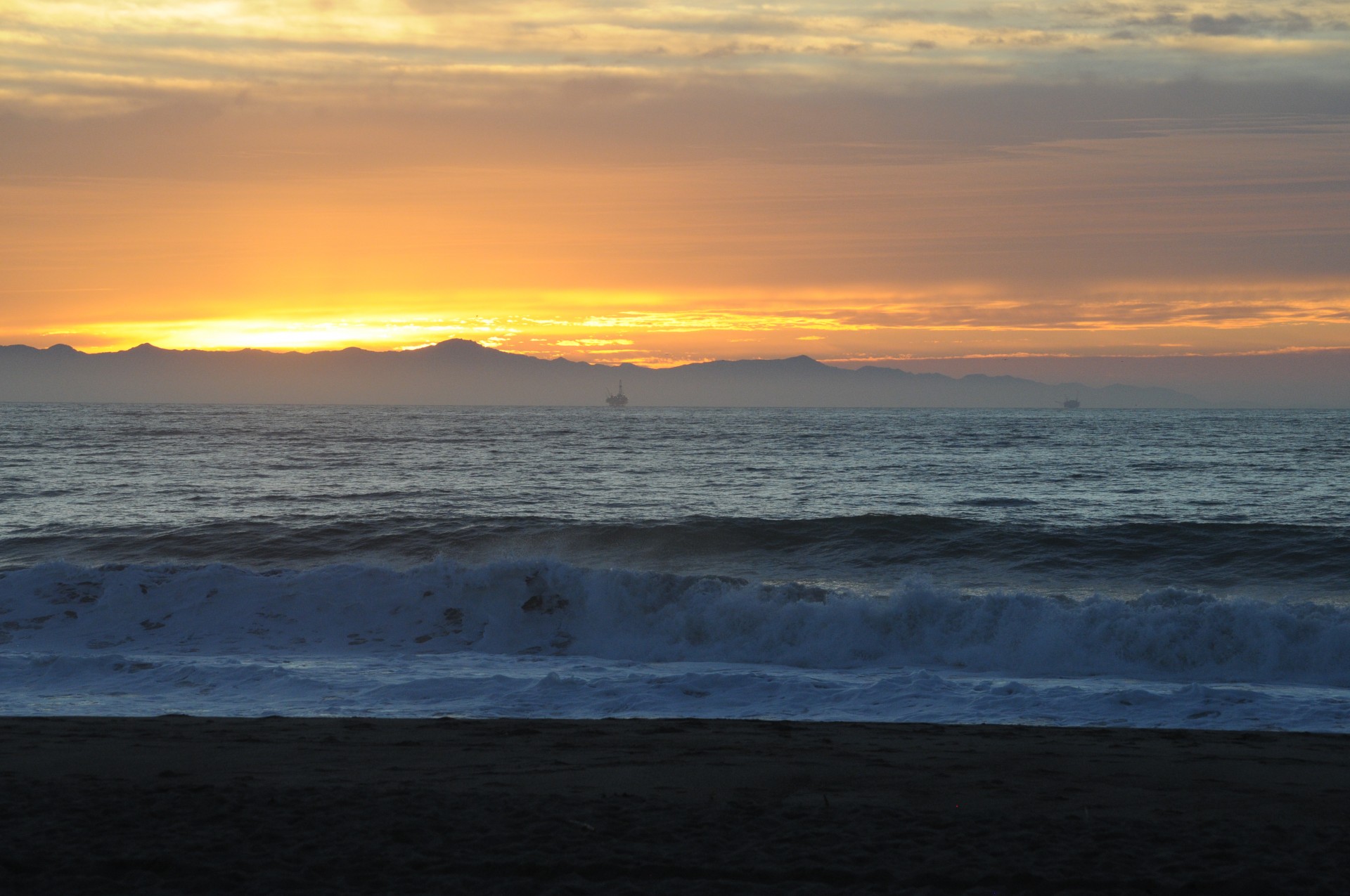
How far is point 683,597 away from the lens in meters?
16.4

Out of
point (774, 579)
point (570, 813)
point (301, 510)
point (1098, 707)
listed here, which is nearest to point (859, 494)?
point (774, 579)

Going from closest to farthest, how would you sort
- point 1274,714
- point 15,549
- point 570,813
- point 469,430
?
point 570,813
point 1274,714
point 15,549
point 469,430

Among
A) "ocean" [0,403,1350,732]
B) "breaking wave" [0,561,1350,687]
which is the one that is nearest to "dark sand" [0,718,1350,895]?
"ocean" [0,403,1350,732]

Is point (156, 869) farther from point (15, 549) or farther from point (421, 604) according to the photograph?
point (15, 549)

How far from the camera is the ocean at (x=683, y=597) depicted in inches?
440

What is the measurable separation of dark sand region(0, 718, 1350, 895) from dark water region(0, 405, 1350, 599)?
10020mm

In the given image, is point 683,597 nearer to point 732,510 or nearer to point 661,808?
point 661,808

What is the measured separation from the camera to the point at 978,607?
14.9 meters

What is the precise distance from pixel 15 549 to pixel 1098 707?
23004 millimetres

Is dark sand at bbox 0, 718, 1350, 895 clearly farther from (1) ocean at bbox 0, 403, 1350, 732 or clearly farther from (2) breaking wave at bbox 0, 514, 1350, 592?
(2) breaking wave at bbox 0, 514, 1350, 592

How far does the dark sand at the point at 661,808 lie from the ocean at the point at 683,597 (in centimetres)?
158

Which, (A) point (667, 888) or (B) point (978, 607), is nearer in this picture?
(A) point (667, 888)

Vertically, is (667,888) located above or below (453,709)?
above

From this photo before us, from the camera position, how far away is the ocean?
11.2m
